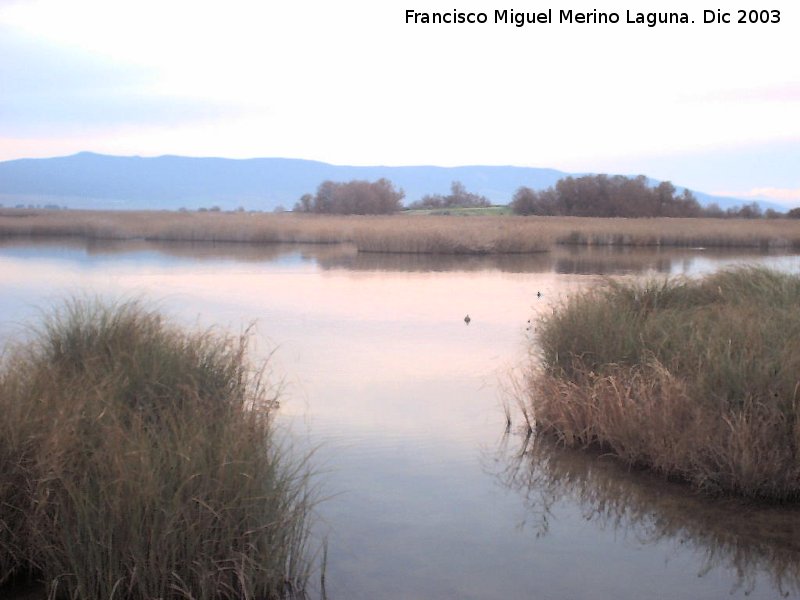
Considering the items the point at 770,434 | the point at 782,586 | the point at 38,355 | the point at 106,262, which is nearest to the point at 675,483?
the point at 770,434

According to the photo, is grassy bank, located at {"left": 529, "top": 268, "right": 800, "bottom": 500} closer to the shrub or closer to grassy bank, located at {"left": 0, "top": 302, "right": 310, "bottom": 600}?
grassy bank, located at {"left": 0, "top": 302, "right": 310, "bottom": 600}

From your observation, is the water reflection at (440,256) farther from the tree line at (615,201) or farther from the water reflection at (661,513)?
the tree line at (615,201)

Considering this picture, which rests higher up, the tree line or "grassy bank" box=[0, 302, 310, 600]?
the tree line

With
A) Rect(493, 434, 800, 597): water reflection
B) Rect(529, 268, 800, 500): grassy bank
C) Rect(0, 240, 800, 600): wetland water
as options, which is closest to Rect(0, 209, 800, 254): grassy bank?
Rect(0, 240, 800, 600): wetland water

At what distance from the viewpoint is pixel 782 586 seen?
4383 mm

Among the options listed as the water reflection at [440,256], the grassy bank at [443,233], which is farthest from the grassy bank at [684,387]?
the grassy bank at [443,233]

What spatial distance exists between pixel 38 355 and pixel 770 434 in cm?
439

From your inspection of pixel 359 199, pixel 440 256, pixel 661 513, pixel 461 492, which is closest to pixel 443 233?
pixel 440 256

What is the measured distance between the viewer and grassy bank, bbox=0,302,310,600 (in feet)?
12.2

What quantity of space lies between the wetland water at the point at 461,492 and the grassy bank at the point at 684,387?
19cm

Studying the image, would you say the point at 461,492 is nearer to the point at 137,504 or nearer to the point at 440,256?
the point at 137,504

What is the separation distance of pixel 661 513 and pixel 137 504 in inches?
116

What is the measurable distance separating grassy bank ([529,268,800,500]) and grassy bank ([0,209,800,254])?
18.3m

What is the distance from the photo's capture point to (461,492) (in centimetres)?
560
